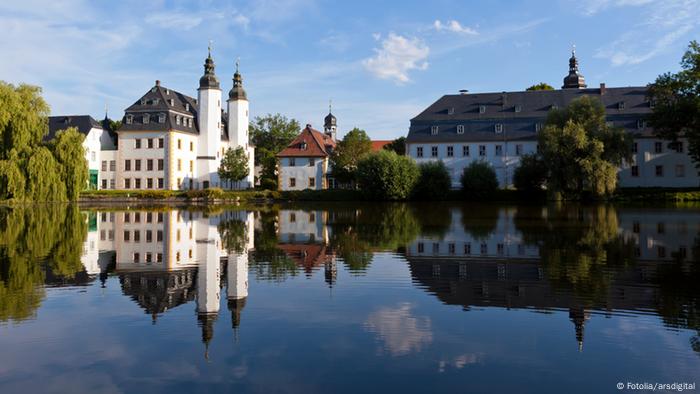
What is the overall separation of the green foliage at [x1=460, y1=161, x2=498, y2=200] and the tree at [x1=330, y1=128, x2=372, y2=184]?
44.2 ft

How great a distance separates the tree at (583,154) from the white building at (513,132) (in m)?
12.8

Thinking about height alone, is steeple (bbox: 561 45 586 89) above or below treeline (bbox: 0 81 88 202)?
above

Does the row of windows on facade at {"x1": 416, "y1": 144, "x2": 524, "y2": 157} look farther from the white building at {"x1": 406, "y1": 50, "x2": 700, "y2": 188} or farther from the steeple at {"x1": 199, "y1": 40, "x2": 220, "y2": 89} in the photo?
the steeple at {"x1": 199, "y1": 40, "x2": 220, "y2": 89}

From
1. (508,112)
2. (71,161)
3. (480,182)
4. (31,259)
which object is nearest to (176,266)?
(31,259)

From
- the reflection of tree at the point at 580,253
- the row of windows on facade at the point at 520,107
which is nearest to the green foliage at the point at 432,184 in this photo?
the row of windows on facade at the point at 520,107

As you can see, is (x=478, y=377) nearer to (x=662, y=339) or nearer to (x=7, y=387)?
(x=662, y=339)

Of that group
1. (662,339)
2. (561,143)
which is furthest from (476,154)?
(662,339)

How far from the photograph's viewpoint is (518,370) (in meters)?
6.56

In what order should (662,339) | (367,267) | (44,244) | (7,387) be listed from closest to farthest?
(7,387)
(662,339)
(367,267)
(44,244)

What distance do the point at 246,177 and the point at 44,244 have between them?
5498 centimetres

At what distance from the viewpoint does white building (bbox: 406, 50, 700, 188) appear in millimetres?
62562

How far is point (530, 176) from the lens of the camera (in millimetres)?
54469

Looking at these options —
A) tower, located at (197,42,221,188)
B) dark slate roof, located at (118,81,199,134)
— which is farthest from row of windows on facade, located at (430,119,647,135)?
dark slate roof, located at (118,81,199,134)

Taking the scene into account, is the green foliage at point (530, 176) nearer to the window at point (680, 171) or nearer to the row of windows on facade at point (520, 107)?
the row of windows on facade at point (520, 107)
